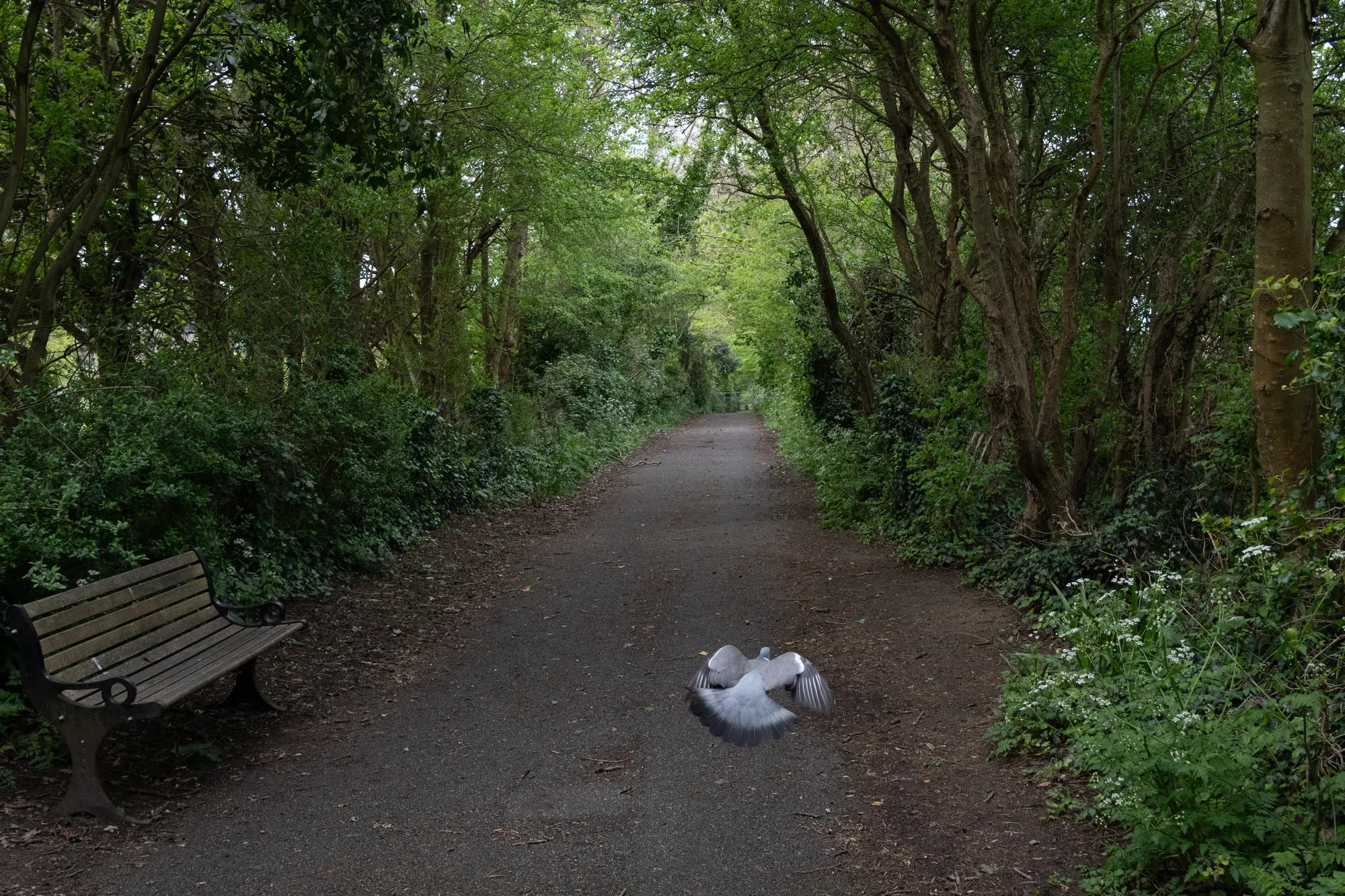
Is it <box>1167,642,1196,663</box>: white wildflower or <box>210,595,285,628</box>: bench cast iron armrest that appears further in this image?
<box>210,595,285,628</box>: bench cast iron armrest

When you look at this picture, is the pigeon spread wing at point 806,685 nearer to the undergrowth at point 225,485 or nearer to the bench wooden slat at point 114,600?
the bench wooden slat at point 114,600

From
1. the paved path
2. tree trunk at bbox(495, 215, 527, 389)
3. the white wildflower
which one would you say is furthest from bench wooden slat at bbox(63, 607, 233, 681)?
tree trunk at bbox(495, 215, 527, 389)

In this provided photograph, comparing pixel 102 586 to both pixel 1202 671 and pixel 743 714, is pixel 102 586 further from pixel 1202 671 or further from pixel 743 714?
pixel 1202 671

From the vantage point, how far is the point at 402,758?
532 centimetres

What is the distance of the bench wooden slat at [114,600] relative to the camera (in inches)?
182

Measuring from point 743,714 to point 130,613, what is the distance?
11.5 feet

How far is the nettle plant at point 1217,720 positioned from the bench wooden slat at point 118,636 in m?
4.73

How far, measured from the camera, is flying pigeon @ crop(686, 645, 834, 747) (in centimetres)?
417

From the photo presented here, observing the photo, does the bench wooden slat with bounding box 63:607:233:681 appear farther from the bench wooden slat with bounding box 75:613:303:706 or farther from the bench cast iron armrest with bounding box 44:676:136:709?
the bench cast iron armrest with bounding box 44:676:136:709

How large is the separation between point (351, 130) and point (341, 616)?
13.2 feet

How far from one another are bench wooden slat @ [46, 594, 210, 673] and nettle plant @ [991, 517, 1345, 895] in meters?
Answer: 4.73

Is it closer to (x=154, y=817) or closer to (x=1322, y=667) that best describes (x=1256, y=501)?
(x=1322, y=667)

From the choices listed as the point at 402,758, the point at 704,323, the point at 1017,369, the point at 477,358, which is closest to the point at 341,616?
the point at 402,758

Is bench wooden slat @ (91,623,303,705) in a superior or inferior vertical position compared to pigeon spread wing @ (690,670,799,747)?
superior
